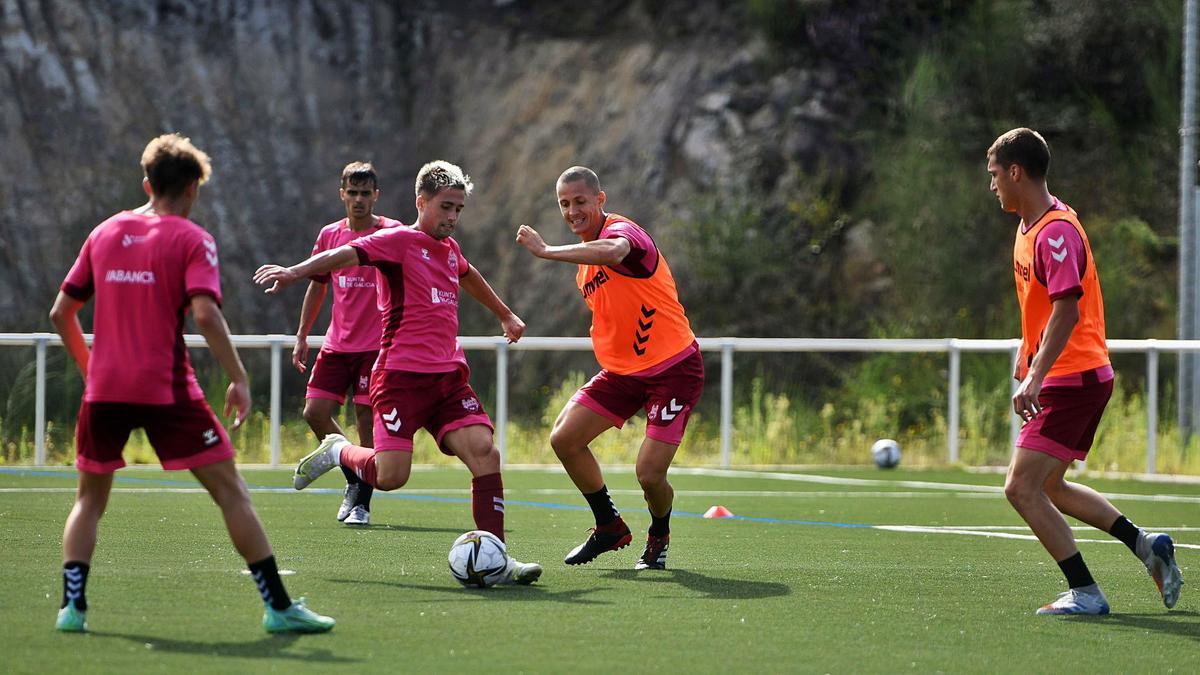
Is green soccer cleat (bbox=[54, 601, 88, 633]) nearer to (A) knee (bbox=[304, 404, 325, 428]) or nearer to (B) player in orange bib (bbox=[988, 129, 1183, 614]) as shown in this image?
(B) player in orange bib (bbox=[988, 129, 1183, 614])

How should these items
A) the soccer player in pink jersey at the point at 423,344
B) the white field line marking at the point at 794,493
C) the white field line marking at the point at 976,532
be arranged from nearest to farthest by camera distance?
1. the soccer player in pink jersey at the point at 423,344
2. the white field line marking at the point at 976,532
3. the white field line marking at the point at 794,493

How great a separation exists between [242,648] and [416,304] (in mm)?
2662

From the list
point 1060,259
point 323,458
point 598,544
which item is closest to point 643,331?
point 598,544

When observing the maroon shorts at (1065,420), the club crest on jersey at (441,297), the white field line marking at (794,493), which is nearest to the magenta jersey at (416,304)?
the club crest on jersey at (441,297)

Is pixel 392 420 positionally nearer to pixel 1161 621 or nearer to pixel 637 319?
pixel 637 319

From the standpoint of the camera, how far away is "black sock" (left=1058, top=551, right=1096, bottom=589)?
7230 mm

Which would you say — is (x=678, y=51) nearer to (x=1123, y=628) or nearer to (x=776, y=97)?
(x=776, y=97)

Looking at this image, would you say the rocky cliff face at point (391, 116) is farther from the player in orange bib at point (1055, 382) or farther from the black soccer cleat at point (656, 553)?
the player in orange bib at point (1055, 382)

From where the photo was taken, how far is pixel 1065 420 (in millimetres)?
7219

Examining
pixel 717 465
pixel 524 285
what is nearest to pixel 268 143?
pixel 524 285

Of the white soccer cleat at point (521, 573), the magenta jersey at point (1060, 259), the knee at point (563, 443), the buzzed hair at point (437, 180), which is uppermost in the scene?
the buzzed hair at point (437, 180)

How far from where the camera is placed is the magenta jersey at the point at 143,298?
598cm

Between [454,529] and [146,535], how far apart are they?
6.40ft

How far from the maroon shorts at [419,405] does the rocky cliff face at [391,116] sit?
1849 centimetres
